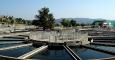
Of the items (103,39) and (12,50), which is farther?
(103,39)

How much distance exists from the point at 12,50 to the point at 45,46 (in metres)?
4.05

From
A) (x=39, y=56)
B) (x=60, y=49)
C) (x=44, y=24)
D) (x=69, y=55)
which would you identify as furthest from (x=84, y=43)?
(x=44, y=24)

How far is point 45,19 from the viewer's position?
57.4m

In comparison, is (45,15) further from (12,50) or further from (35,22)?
(12,50)

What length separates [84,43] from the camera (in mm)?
28078

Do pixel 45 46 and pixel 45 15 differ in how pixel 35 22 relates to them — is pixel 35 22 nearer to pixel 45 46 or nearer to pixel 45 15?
pixel 45 15

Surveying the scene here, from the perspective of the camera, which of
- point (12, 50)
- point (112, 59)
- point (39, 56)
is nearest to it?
point (112, 59)

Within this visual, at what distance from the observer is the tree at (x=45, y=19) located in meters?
57.2

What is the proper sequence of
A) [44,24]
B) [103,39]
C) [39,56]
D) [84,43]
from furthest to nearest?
[44,24] → [103,39] → [84,43] → [39,56]

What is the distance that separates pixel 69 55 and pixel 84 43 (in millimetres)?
6717

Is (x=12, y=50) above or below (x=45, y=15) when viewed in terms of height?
below

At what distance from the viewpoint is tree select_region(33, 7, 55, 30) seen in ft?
188

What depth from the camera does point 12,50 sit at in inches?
968

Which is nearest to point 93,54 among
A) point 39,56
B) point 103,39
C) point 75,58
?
point 75,58
